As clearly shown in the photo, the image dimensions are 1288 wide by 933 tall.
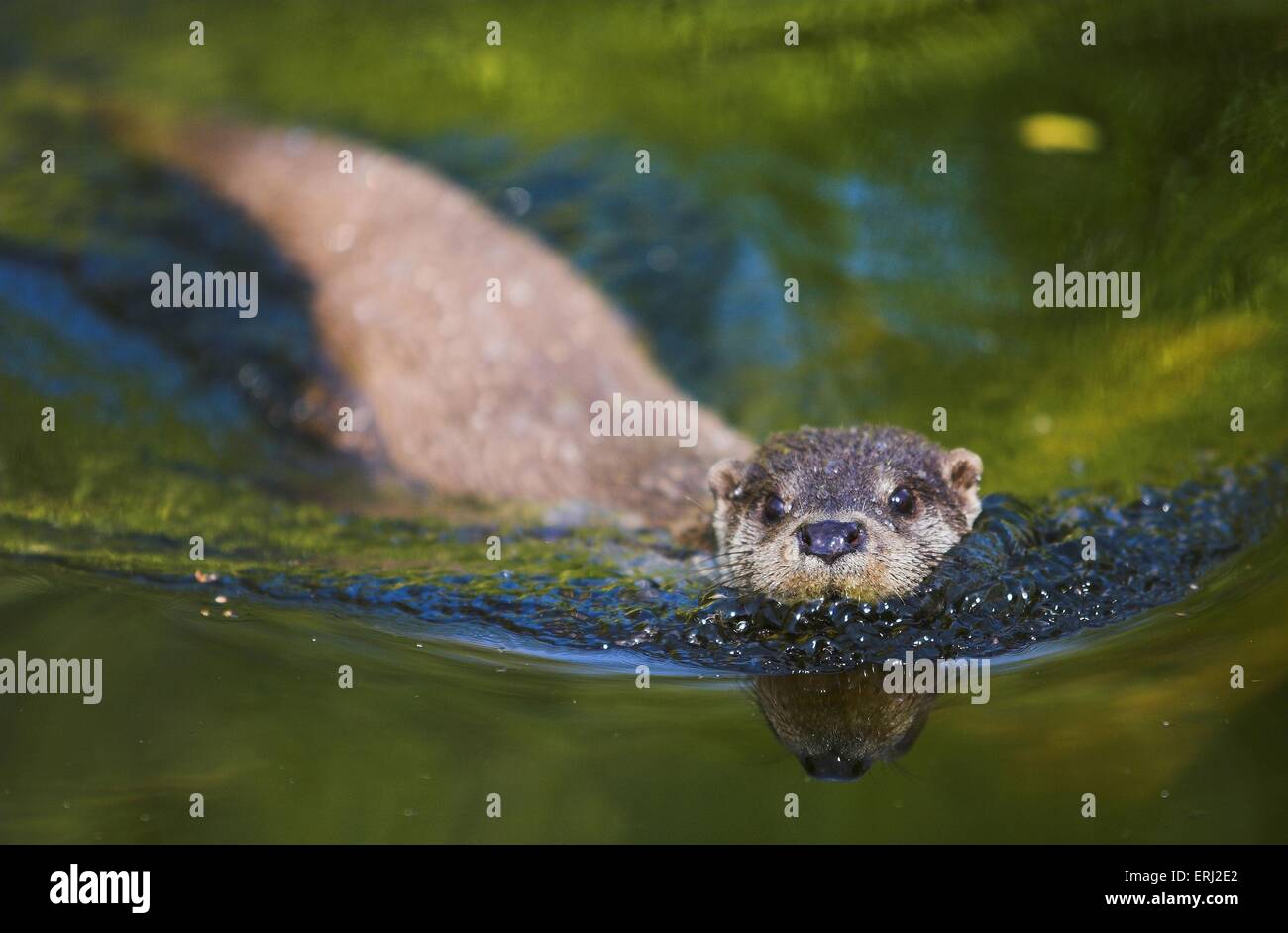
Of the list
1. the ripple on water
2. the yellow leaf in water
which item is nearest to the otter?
the ripple on water

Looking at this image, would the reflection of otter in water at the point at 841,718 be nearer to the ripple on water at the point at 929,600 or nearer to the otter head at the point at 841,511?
the ripple on water at the point at 929,600

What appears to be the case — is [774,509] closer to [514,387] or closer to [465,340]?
[514,387]

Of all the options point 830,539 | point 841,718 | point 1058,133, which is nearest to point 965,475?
point 830,539

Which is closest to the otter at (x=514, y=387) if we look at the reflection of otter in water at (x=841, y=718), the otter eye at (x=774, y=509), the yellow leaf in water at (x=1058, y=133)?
the otter eye at (x=774, y=509)

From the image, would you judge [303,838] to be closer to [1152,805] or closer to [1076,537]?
[1152,805]

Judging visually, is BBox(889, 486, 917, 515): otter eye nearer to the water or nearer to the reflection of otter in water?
the water
